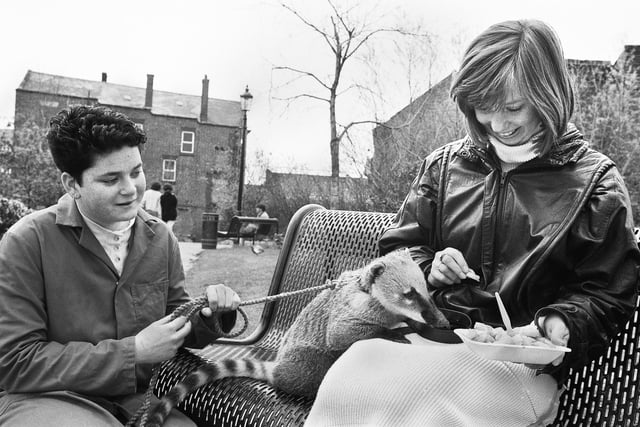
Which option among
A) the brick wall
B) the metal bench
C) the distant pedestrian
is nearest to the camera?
the metal bench

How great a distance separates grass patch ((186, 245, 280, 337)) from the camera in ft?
28.3

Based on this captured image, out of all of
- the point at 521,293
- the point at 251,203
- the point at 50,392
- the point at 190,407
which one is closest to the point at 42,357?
the point at 50,392

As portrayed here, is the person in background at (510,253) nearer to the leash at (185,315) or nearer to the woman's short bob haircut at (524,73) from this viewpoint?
the woman's short bob haircut at (524,73)

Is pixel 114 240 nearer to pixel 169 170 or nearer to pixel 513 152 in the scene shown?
pixel 513 152

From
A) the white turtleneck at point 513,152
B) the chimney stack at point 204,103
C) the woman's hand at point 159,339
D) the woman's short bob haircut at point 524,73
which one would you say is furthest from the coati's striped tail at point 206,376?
the chimney stack at point 204,103

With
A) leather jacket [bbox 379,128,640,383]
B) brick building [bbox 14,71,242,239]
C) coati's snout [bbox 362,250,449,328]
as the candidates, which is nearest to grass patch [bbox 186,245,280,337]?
coati's snout [bbox 362,250,449,328]

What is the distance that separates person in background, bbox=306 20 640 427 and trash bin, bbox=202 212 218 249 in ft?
52.2

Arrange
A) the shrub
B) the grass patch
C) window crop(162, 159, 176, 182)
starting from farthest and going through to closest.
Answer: window crop(162, 159, 176, 182) → the grass patch → the shrub

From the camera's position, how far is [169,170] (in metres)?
42.8

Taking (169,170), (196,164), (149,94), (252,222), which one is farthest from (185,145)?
(252,222)

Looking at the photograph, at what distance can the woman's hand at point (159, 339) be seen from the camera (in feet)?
7.52

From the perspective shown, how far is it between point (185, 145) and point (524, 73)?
140ft

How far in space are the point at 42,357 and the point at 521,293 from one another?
176cm

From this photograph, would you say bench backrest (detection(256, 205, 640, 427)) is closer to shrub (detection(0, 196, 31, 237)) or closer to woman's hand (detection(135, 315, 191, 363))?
woman's hand (detection(135, 315, 191, 363))
